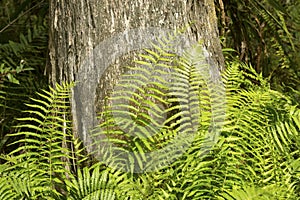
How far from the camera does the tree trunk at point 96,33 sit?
93.1 inches

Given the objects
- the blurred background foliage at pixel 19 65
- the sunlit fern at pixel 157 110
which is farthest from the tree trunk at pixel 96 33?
the blurred background foliage at pixel 19 65

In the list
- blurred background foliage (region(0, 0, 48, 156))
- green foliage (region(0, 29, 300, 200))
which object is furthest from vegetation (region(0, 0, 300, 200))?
blurred background foliage (region(0, 0, 48, 156))

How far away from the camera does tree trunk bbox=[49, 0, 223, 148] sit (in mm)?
2365

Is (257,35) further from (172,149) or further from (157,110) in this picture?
(172,149)

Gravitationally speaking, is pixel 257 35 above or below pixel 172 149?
above

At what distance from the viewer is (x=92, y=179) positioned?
2.00 meters

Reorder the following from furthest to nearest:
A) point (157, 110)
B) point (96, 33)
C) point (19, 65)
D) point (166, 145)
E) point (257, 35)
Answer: point (257, 35) → point (19, 65) → point (96, 33) → point (157, 110) → point (166, 145)

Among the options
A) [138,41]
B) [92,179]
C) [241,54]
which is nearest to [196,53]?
[138,41]

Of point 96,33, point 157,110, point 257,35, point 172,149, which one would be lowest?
point 172,149

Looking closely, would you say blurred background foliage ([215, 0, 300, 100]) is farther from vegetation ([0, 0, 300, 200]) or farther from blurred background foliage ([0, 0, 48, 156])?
blurred background foliage ([0, 0, 48, 156])

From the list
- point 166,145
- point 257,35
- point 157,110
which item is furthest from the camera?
point 257,35

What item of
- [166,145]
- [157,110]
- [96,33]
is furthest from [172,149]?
[96,33]

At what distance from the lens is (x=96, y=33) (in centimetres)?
239

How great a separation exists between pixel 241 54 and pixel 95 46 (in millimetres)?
1278
